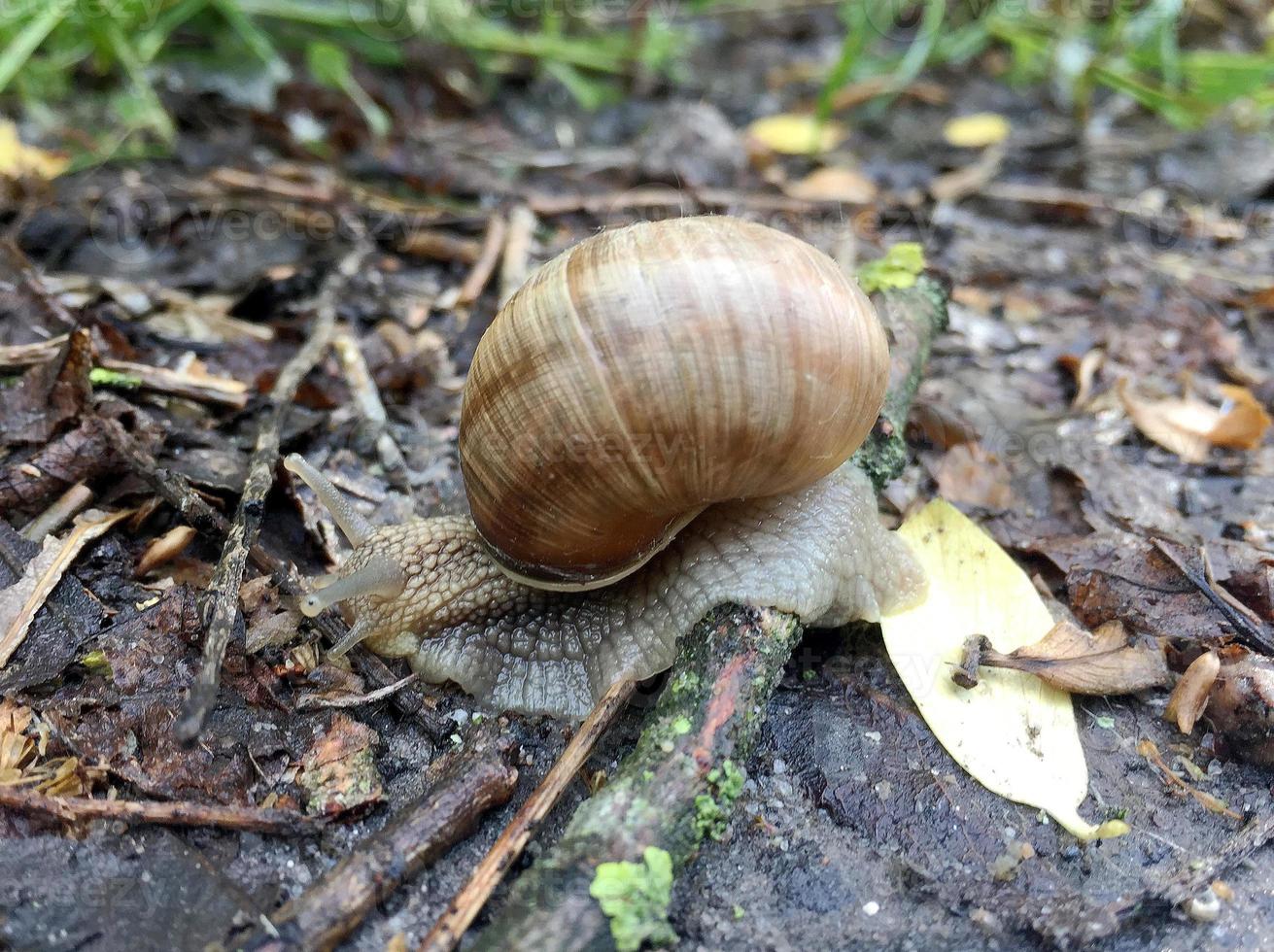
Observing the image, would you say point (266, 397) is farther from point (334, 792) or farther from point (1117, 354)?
point (1117, 354)

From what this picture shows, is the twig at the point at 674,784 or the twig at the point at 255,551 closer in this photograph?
the twig at the point at 674,784

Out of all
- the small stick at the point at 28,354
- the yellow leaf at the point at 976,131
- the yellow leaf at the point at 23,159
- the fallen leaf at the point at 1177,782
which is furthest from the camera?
the yellow leaf at the point at 976,131

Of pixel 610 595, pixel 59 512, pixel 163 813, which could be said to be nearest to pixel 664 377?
pixel 610 595

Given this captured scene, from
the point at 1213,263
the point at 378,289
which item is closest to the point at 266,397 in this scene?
the point at 378,289

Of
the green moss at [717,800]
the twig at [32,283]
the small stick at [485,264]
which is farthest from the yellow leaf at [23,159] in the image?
the green moss at [717,800]

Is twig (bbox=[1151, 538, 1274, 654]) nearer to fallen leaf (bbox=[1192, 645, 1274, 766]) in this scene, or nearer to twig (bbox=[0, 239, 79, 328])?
fallen leaf (bbox=[1192, 645, 1274, 766])

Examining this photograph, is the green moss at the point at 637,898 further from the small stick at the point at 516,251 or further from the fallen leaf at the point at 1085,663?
the small stick at the point at 516,251

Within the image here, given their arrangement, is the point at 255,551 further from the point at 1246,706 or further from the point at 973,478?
the point at 1246,706
